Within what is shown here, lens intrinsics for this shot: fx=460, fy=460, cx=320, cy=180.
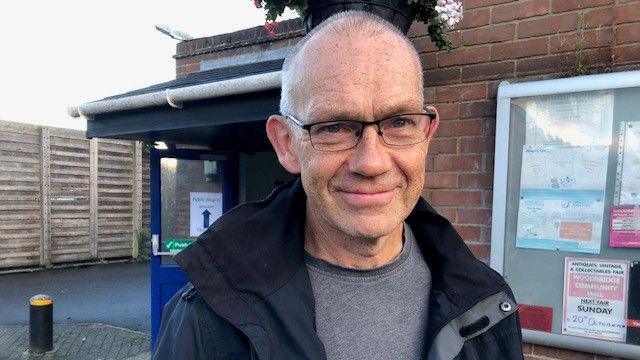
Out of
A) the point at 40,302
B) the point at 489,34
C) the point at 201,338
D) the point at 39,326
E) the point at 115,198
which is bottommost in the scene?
the point at 39,326

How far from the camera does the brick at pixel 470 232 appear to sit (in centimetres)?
286

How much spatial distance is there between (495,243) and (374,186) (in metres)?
1.74

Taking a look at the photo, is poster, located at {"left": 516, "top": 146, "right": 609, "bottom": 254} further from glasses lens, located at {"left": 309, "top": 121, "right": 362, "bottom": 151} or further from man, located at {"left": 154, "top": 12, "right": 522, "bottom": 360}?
glasses lens, located at {"left": 309, "top": 121, "right": 362, "bottom": 151}

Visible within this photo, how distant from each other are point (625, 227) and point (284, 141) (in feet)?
6.46

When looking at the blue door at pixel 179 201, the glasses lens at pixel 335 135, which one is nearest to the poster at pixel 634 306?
the glasses lens at pixel 335 135

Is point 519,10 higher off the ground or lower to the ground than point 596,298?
higher

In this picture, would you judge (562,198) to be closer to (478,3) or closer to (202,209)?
(478,3)

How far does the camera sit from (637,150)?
7.73 feet

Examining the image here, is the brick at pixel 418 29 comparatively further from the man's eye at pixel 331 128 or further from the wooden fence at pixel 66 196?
the wooden fence at pixel 66 196

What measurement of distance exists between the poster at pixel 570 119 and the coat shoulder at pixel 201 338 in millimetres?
2130

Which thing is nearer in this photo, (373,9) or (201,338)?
(201,338)

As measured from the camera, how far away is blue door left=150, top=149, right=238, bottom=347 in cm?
465

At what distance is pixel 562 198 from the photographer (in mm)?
2537

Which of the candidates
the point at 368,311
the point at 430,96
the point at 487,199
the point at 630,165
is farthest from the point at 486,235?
the point at 368,311
